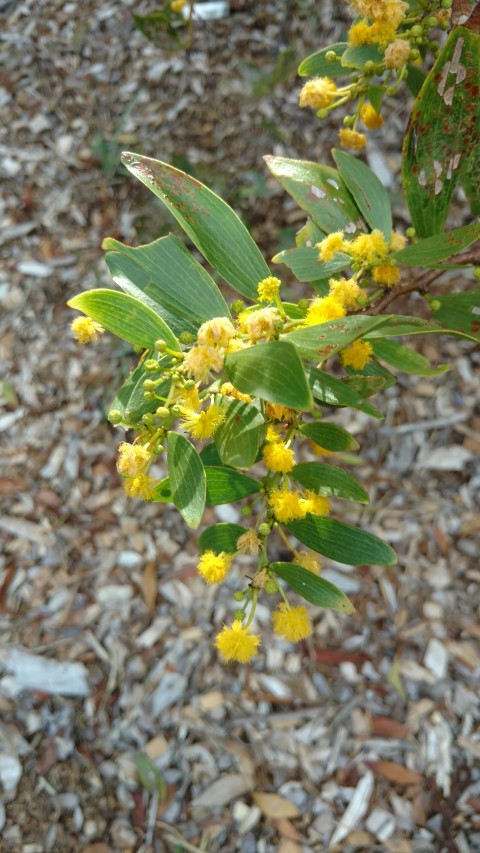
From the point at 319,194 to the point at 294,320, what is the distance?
0.83 ft

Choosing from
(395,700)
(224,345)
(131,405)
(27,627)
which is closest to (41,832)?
(27,627)

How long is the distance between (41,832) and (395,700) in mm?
953

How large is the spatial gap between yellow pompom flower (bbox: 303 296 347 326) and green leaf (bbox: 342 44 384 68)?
35 centimetres

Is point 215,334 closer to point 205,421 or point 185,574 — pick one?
point 205,421

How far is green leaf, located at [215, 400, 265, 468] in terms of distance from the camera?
2.43 ft

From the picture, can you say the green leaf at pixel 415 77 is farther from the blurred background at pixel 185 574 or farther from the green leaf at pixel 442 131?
the blurred background at pixel 185 574

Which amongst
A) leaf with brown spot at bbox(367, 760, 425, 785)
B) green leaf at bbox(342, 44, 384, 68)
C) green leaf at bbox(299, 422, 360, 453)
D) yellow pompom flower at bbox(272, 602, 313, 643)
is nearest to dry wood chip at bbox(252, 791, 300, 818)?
leaf with brown spot at bbox(367, 760, 425, 785)

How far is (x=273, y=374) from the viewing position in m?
0.67

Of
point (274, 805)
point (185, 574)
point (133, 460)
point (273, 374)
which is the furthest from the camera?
point (185, 574)

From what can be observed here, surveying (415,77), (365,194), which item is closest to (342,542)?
(365,194)

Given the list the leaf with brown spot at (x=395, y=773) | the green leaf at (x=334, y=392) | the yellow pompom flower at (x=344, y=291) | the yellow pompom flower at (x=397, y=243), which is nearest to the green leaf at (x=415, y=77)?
the yellow pompom flower at (x=397, y=243)

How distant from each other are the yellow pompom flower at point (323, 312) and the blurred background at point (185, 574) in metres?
1.26

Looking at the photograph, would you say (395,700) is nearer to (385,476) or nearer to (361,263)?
(385,476)

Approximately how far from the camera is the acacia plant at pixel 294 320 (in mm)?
768
